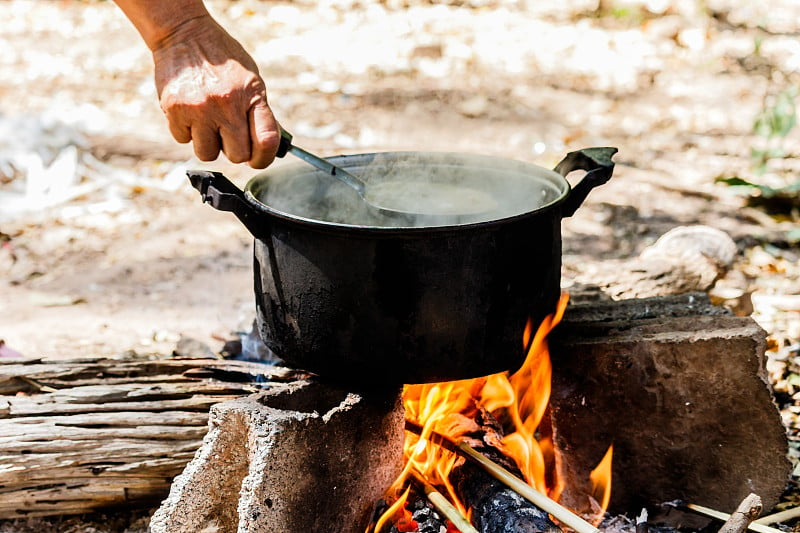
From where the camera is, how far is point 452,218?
6.82ft

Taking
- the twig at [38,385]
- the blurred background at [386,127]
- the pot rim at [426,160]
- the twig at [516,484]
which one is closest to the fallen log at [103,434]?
the twig at [38,385]

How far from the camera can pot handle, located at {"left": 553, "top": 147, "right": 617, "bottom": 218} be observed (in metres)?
2.23

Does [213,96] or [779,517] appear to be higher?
[213,96]

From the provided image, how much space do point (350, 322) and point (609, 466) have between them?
975 mm

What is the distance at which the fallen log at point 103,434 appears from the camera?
2.44 meters

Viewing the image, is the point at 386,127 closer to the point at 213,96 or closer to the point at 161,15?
the point at 161,15

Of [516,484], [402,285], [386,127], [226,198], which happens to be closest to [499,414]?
[516,484]

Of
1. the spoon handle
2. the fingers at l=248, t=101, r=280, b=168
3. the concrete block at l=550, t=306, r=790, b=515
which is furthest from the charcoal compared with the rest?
the fingers at l=248, t=101, r=280, b=168

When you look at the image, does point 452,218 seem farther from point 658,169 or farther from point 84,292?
point 658,169

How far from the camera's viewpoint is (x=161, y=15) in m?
2.19

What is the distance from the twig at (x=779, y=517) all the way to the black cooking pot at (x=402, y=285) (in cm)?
83

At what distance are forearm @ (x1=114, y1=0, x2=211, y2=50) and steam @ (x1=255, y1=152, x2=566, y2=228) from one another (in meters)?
0.45

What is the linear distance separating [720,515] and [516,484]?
25.7 inches

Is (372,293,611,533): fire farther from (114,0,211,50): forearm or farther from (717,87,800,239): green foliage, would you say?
(717,87,800,239): green foliage
